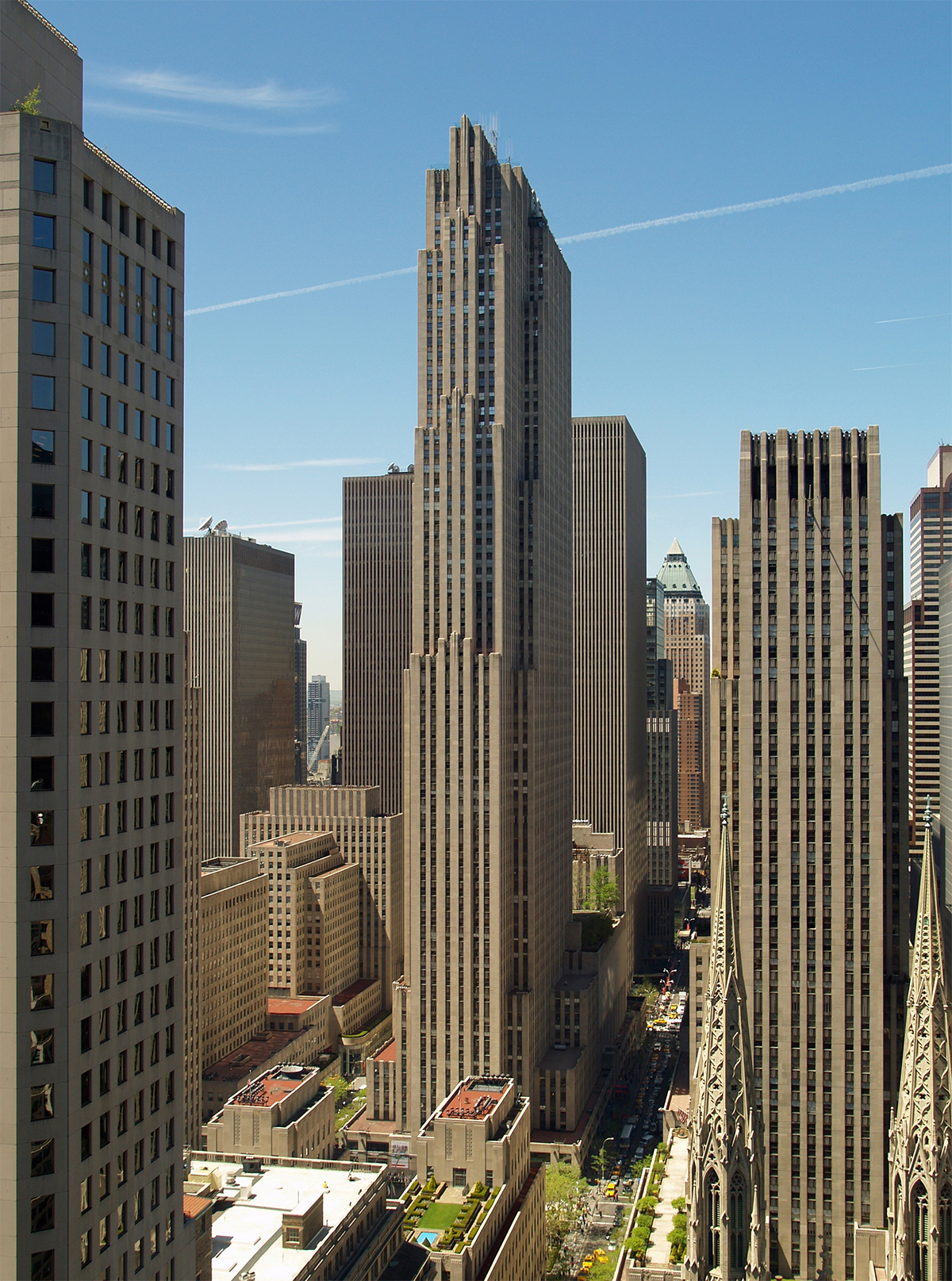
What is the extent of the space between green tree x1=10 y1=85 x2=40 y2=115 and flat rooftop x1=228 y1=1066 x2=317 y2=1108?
13135cm

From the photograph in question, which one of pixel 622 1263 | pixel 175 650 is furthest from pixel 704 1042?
pixel 175 650

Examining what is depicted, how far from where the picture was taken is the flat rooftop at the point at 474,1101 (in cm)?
14325

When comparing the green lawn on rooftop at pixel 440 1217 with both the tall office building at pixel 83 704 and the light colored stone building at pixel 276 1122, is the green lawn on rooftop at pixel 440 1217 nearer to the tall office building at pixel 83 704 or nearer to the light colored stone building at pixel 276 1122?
the light colored stone building at pixel 276 1122

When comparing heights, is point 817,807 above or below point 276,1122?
above

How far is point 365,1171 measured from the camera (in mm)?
134500

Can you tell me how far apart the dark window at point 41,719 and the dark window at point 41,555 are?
6526mm

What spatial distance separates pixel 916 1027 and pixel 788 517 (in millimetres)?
69622

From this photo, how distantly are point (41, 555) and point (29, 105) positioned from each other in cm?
2230

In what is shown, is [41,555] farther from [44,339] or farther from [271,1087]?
[271,1087]

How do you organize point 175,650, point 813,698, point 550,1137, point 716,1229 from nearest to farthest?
point 175,650 → point 716,1229 → point 813,698 → point 550,1137

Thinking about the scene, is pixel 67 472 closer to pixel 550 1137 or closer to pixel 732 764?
pixel 732 764

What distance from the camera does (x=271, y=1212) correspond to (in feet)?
401

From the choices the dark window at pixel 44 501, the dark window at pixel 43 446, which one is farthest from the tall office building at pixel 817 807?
the dark window at pixel 43 446

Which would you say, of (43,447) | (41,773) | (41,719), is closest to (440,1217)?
(41,773)
